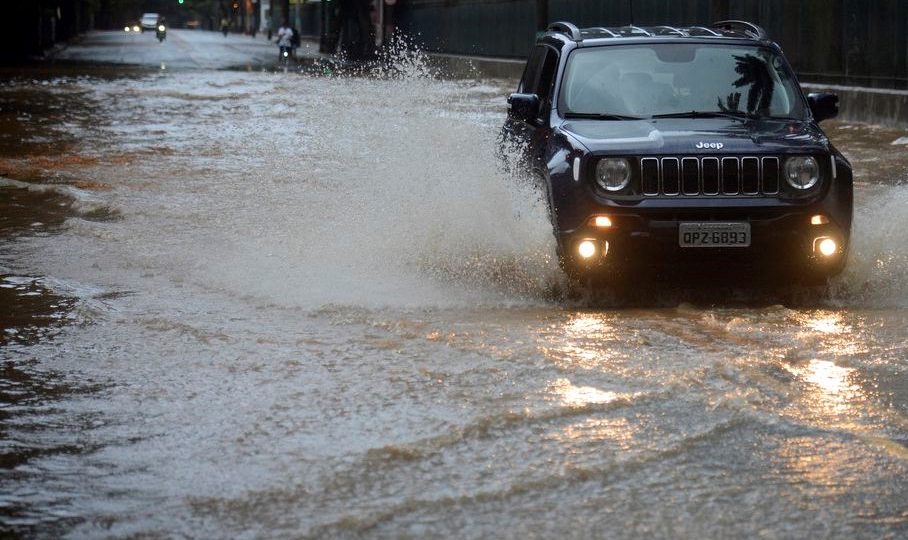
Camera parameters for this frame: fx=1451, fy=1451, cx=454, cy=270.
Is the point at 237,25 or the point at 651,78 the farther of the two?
the point at 237,25

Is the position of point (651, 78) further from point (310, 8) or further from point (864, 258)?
point (310, 8)

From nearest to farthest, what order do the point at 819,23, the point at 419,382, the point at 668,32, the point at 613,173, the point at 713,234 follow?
the point at 419,382 → the point at 713,234 → the point at 613,173 → the point at 668,32 → the point at 819,23

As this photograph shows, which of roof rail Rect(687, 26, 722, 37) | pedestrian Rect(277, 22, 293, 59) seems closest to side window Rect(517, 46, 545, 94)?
roof rail Rect(687, 26, 722, 37)

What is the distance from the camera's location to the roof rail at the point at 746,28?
986cm

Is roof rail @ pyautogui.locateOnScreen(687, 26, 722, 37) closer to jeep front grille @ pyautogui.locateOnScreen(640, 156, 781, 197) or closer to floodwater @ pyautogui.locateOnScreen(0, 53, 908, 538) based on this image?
floodwater @ pyautogui.locateOnScreen(0, 53, 908, 538)

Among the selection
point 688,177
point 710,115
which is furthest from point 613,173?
point 710,115

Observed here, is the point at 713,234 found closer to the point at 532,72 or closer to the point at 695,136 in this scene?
the point at 695,136

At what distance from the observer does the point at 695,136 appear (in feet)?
27.3

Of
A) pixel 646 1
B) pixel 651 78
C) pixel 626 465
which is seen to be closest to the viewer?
pixel 626 465

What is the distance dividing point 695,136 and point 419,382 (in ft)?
9.20

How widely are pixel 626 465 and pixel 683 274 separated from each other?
355 centimetres

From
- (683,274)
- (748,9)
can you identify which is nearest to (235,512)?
(683,274)

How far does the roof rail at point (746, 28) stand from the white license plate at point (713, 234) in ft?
6.88

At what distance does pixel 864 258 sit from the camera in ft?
30.6
